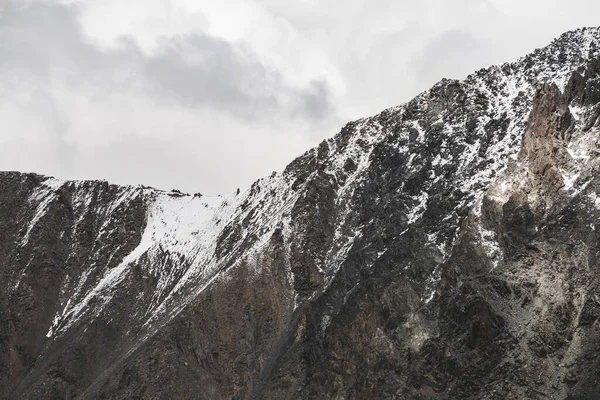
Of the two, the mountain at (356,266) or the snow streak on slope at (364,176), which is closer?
the mountain at (356,266)

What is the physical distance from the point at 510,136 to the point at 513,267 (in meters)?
30.5

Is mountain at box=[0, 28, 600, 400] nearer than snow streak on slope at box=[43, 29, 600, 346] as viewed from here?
Yes

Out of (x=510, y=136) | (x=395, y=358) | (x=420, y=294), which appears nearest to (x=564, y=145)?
(x=510, y=136)

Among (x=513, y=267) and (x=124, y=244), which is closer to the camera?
(x=513, y=267)

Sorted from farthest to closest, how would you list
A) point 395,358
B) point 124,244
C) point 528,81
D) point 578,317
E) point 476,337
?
point 124,244
point 528,81
point 395,358
point 476,337
point 578,317

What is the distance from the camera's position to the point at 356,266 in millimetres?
117000

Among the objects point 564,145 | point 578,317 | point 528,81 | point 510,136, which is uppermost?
point 528,81

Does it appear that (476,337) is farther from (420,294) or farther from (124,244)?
(124,244)

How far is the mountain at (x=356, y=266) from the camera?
8769 cm

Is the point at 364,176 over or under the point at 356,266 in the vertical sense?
over

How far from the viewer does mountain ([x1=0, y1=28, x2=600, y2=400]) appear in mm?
87688

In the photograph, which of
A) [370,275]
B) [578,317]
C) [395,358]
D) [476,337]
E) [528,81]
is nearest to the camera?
[578,317]

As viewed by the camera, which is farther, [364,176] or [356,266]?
[364,176]

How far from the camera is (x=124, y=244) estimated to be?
15850 centimetres
